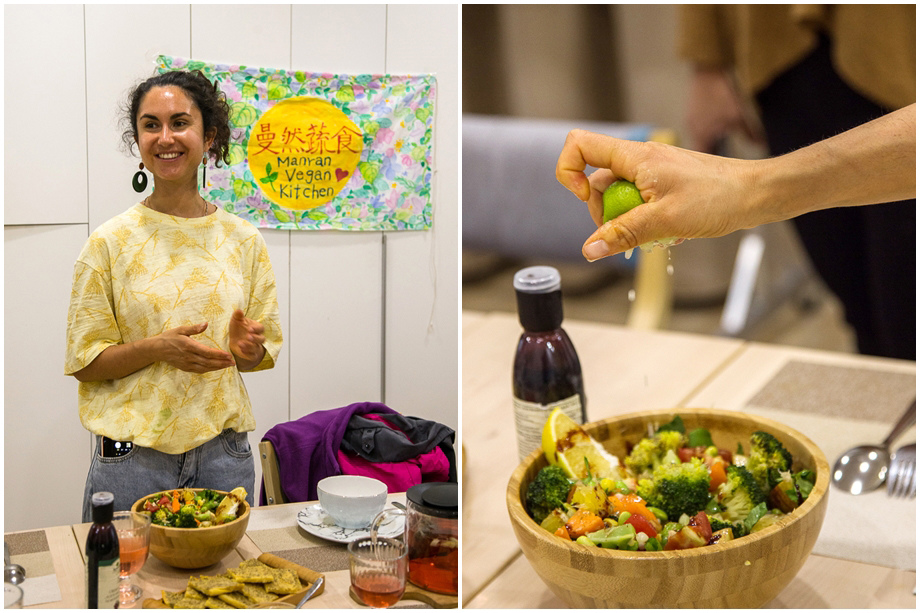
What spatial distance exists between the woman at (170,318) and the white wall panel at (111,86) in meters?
0.01

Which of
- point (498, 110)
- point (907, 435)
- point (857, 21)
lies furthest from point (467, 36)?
point (907, 435)

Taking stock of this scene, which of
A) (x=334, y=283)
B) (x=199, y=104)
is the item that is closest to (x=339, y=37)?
(x=199, y=104)

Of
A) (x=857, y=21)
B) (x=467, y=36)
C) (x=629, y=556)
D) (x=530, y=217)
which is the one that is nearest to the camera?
(x=629, y=556)

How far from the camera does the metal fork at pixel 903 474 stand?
3.78 ft

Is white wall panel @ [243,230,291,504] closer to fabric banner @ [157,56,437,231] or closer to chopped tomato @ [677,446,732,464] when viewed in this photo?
fabric banner @ [157,56,437,231]

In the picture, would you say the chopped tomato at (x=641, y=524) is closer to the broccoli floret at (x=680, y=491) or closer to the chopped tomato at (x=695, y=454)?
the broccoli floret at (x=680, y=491)

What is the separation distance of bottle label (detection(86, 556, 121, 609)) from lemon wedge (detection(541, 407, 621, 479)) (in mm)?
447

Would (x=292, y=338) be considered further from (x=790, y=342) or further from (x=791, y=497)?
(x=790, y=342)

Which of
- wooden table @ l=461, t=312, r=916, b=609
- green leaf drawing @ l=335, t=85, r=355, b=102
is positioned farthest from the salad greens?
green leaf drawing @ l=335, t=85, r=355, b=102

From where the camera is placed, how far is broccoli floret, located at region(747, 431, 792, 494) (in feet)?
3.03

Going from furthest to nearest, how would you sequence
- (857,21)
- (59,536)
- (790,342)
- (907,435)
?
1. (790,342)
2. (857,21)
3. (907,435)
4. (59,536)

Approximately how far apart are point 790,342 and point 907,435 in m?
2.43

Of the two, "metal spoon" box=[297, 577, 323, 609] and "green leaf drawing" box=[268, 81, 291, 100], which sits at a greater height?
"green leaf drawing" box=[268, 81, 291, 100]

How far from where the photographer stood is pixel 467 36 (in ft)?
13.0
